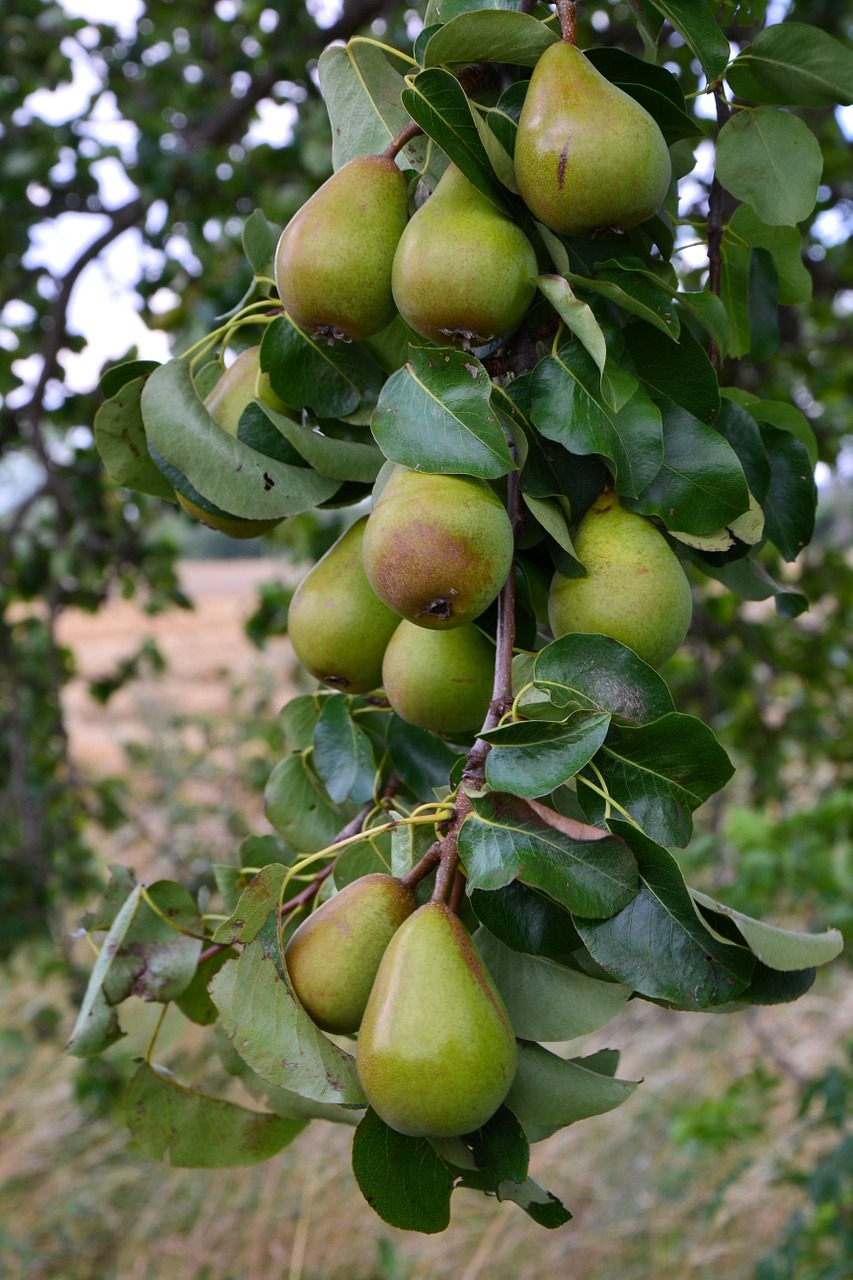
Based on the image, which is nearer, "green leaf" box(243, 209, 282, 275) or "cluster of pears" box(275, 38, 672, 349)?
"cluster of pears" box(275, 38, 672, 349)

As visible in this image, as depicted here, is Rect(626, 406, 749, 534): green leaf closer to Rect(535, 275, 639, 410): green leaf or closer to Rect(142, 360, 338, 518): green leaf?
Rect(535, 275, 639, 410): green leaf

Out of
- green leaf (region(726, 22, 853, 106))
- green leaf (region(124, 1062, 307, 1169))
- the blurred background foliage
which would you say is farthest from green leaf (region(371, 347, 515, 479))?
the blurred background foliage

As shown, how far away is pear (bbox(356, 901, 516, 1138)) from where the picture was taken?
56 centimetres

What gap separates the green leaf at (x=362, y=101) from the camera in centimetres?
79

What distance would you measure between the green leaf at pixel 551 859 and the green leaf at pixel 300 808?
387mm

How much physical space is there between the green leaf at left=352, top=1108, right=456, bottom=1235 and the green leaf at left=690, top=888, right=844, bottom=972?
0.21 metres

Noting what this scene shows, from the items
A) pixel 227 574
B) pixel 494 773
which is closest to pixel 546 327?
pixel 494 773

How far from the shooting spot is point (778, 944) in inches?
23.8

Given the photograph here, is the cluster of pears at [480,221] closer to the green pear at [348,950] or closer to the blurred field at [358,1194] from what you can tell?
the green pear at [348,950]

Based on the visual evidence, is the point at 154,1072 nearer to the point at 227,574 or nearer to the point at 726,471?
the point at 726,471

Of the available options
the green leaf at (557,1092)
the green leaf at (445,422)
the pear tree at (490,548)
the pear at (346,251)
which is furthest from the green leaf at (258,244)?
the green leaf at (557,1092)

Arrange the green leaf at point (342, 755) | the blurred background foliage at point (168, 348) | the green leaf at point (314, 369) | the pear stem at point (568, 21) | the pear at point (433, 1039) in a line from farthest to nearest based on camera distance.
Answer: the blurred background foliage at point (168, 348), the green leaf at point (342, 755), the green leaf at point (314, 369), the pear stem at point (568, 21), the pear at point (433, 1039)

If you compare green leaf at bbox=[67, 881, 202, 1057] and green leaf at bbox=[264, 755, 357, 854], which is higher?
green leaf at bbox=[67, 881, 202, 1057]

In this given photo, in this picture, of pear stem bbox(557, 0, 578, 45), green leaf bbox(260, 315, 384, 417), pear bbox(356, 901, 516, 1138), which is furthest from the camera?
green leaf bbox(260, 315, 384, 417)
